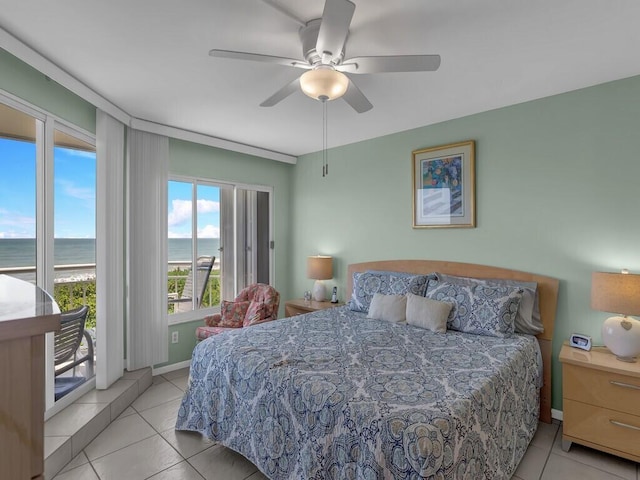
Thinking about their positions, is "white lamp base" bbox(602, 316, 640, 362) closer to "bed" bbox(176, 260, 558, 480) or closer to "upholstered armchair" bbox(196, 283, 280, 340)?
"bed" bbox(176, 260, 558, 480)

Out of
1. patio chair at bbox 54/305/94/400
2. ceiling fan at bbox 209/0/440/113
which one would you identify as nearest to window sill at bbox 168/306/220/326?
patio chair at bbox 54/305/94/400

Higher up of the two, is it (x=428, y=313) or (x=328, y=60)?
(x=328, y=60)

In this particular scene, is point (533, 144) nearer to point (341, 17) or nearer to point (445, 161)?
point (445, 161)

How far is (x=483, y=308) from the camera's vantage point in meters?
2.55

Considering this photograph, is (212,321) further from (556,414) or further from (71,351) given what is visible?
(556,414)

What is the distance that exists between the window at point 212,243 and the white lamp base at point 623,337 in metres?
3.57

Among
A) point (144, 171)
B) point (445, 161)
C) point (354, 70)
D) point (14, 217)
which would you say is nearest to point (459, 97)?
point (445, 161)

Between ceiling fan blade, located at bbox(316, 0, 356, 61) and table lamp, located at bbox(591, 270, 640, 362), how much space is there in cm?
223

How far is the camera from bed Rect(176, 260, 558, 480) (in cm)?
138

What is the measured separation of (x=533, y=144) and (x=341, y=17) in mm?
2180

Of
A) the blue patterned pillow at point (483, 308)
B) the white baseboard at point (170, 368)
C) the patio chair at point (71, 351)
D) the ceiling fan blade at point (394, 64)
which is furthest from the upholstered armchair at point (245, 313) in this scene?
the ceiling fan blade at point (394, 64)

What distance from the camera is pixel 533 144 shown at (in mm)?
2783

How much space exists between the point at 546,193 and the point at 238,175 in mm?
3318

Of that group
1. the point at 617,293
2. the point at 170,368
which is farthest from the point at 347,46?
the point at 170,368
